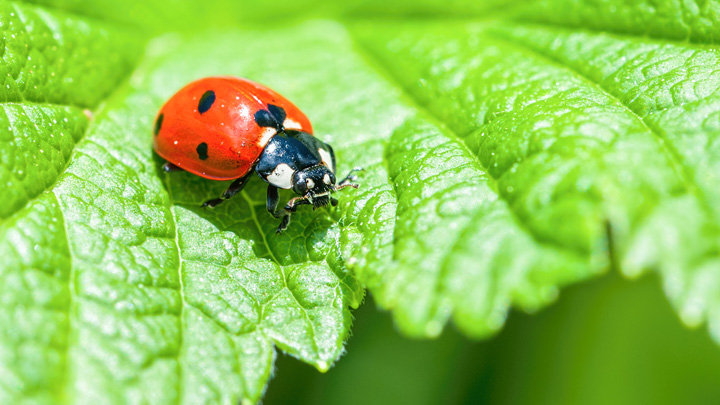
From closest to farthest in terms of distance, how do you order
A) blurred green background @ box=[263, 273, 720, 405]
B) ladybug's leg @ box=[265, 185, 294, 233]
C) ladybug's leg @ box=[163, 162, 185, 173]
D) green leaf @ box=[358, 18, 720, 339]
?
green leaf @ box=[358, 18, 720, 339] → ladybug's leg @ box=[265, 185, 294, 233] → ladybug's leg @ box=[163, 162, 185, 173] → blurred green background @ box=[263, 273, 720, 405]

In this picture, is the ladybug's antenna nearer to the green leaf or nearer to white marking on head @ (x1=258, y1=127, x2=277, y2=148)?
the green leaf

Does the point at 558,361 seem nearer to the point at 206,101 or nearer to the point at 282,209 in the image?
the point at 282,209

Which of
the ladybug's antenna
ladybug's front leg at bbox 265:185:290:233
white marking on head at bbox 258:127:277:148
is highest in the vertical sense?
white marking on head at bbox 258:127:277:148

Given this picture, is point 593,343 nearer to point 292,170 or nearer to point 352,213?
point 352,213

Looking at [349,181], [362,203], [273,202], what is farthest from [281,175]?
[362,203]

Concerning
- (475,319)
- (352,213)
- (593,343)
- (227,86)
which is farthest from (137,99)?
(593,343)

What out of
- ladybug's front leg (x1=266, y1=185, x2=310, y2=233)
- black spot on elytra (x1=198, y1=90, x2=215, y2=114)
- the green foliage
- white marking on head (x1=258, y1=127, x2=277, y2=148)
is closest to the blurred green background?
ladybug's front leg (x1=266, y1=185, x2=310, y2=233)
